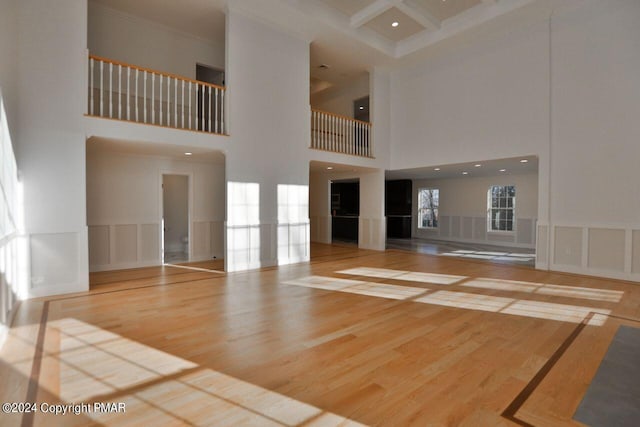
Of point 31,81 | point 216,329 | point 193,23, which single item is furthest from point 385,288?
point 193,23

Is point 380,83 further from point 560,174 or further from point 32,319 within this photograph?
point 32,319

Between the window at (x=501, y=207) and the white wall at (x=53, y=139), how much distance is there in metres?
11.0

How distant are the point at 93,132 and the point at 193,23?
3.39 m

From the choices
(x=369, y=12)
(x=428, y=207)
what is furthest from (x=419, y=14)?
(x=428, y=207)

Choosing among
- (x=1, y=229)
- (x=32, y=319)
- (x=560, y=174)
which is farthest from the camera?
(x=560, y=174)

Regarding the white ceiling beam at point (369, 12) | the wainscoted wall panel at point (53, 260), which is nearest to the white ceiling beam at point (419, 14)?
the white ceiling beam at point (369, 12)

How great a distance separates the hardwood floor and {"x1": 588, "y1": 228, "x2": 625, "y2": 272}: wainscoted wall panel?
635 mm

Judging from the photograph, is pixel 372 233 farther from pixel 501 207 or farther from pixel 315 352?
pixel 315 352

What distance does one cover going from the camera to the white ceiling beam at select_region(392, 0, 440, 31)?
680 cm

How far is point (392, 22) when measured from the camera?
7484 millimetres

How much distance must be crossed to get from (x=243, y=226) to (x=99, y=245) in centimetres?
271

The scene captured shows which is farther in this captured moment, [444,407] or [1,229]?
[1,229]

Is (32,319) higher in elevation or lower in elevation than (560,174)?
lower

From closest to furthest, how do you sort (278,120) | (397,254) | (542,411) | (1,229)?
(542,411), (1,229), (278,120), (397,254)
